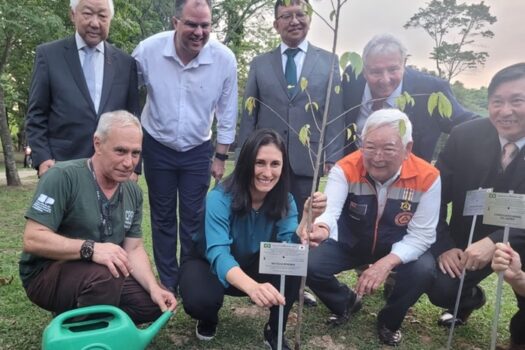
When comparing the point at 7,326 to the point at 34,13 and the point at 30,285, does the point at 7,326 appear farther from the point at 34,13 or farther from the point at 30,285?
the point at 34,13

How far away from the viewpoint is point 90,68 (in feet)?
9.80

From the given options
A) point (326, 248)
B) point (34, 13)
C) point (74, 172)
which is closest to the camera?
point (74, 172)

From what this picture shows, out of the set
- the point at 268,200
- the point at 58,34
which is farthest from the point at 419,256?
the point at 58,34

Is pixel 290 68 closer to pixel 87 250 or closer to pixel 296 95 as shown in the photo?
pixel 296 95

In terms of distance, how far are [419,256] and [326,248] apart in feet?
1.97

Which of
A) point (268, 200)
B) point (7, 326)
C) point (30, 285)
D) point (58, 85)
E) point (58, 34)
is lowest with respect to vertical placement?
point (7, 326)

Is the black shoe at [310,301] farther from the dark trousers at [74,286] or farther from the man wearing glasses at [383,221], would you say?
the dark trousers at [74,286]

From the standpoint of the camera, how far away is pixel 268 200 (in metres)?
2.67

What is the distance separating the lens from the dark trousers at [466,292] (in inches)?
113

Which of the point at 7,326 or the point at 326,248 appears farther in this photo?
the point at 326,248

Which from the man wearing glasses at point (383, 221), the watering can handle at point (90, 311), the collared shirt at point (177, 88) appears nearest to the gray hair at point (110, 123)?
the watering can handle at point (90, 311)

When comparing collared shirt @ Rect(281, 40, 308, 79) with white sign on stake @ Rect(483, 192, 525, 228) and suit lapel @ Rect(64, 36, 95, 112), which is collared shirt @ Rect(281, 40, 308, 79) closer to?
suit lapel @ Rect(64, 36, 95, 112)

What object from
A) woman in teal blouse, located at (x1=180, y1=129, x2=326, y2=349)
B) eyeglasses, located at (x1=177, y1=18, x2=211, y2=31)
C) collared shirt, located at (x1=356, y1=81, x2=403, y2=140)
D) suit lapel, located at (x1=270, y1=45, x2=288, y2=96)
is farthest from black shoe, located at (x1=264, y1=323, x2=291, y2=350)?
eyeglasses, located at (x1=177, y1=18, x2=211, y2=31)

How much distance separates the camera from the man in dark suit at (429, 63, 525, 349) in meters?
2.72
